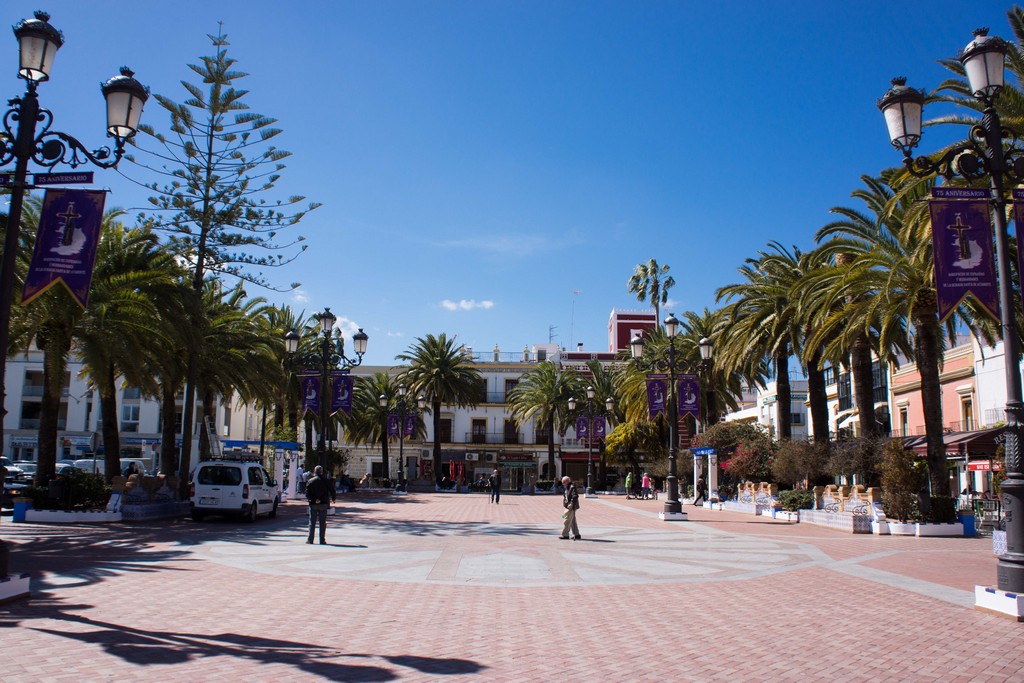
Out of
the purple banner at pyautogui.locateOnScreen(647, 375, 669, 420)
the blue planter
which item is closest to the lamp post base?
the purple banner at pyautogui.locateOnScreen(647, 375, 669, 420)

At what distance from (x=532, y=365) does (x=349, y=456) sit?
18.1 metres

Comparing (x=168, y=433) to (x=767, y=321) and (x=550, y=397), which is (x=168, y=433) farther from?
(x=550, y=397)

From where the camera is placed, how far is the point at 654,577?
36.5ft

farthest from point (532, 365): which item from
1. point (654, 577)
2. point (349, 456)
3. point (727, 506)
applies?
point (654, 577)

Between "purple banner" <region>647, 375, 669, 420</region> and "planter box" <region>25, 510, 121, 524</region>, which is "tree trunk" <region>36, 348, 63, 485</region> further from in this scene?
"purple banner" <region>647, 375, 669, 420</region>

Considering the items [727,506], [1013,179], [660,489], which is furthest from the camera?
[660,489]

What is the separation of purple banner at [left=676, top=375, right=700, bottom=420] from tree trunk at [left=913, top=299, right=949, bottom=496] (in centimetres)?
742

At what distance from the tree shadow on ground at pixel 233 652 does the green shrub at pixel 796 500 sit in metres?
20.0

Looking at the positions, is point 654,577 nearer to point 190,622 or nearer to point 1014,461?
point 1014,461

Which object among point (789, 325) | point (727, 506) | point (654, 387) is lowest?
point (727, 506)

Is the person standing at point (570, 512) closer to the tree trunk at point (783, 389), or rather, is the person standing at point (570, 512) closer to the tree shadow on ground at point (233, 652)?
the tree shadow on ground at point (233, 652)

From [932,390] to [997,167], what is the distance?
1272cm

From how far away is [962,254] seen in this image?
28.9 feet

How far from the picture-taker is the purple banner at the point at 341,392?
27.3 meters
